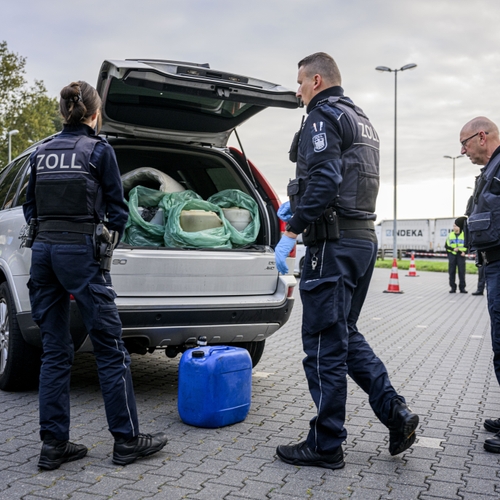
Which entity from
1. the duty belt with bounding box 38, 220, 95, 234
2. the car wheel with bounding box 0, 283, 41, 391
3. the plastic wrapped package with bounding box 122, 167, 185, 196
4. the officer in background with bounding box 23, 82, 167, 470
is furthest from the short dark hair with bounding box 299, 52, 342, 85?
the car wheel with bounding box 0, 283, 41, 391

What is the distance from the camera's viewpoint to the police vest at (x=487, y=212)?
3.93 metres

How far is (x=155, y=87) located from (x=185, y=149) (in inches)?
46.9

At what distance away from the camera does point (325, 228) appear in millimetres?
3514

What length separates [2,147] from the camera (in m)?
34.8

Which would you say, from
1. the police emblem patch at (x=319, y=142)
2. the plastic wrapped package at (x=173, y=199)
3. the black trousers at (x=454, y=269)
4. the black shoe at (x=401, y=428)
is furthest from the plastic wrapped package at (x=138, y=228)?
the black trousers at (x=454, y=269)

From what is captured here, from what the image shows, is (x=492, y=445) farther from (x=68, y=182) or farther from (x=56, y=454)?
(x=68, y=182)

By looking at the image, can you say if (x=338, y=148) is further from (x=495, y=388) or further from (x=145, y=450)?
(x=495, y=388)

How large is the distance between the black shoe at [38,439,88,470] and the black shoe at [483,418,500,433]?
2.55m

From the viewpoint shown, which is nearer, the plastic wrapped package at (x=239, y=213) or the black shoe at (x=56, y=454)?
the black shoe at (x=56, y=454)

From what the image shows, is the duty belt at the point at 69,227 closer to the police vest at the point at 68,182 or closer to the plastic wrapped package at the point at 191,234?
the police vest at the point at 68,182

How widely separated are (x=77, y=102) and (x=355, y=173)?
155cm

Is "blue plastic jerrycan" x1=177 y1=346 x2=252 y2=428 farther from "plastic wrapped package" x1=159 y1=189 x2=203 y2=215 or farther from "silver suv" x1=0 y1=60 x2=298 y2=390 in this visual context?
"plastic wrapped package" x1=159 y1=189 x2=203 y2=215

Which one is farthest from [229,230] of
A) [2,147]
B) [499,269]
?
[2,147]

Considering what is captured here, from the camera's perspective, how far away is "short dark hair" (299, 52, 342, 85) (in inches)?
145
